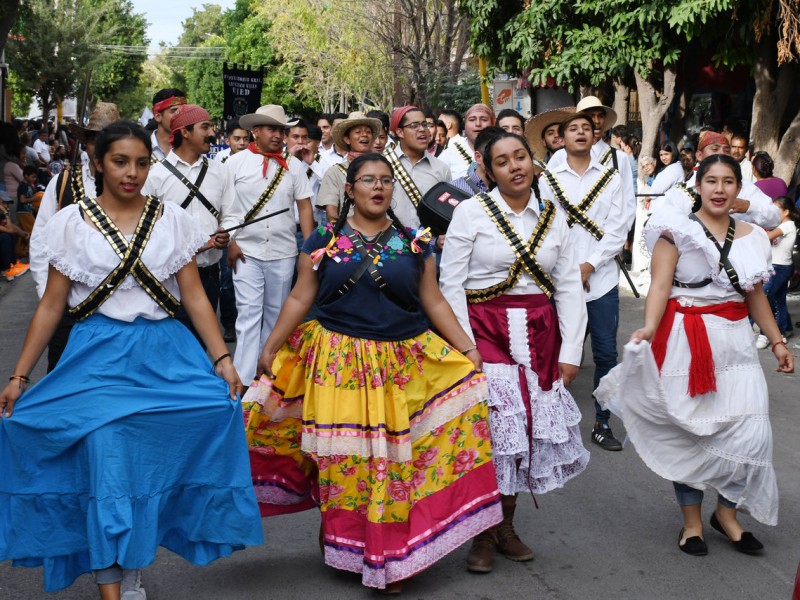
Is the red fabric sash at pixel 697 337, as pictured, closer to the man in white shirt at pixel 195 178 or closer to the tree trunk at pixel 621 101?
the man in white shirt at pixel 195 178

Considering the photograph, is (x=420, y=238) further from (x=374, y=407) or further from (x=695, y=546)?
(x=695, y=546)

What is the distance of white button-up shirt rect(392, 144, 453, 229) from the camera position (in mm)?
8148

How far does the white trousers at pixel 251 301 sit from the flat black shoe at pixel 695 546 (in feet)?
12.9

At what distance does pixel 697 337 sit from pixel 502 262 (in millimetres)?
1048

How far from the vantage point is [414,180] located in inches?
321

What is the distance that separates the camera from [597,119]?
8234 millimetres

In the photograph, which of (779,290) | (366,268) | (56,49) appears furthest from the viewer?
(56,49)

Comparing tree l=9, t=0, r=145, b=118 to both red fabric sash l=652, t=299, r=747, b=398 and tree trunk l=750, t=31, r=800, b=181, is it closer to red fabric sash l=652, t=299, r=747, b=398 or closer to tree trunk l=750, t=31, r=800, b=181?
tree trunk l=750, t=31, r=800, b=181

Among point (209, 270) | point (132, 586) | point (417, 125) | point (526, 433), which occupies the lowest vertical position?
point (132, 586)

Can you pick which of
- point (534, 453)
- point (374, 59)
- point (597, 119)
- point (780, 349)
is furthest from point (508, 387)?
point (374, 59)

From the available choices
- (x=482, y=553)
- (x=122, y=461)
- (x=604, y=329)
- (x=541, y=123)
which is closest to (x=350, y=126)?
(x=541, y=123)

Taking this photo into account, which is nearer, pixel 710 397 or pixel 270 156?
pixel 710 397

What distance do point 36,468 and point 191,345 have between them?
79 cm

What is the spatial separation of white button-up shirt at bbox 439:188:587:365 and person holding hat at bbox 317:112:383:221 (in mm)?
3208
